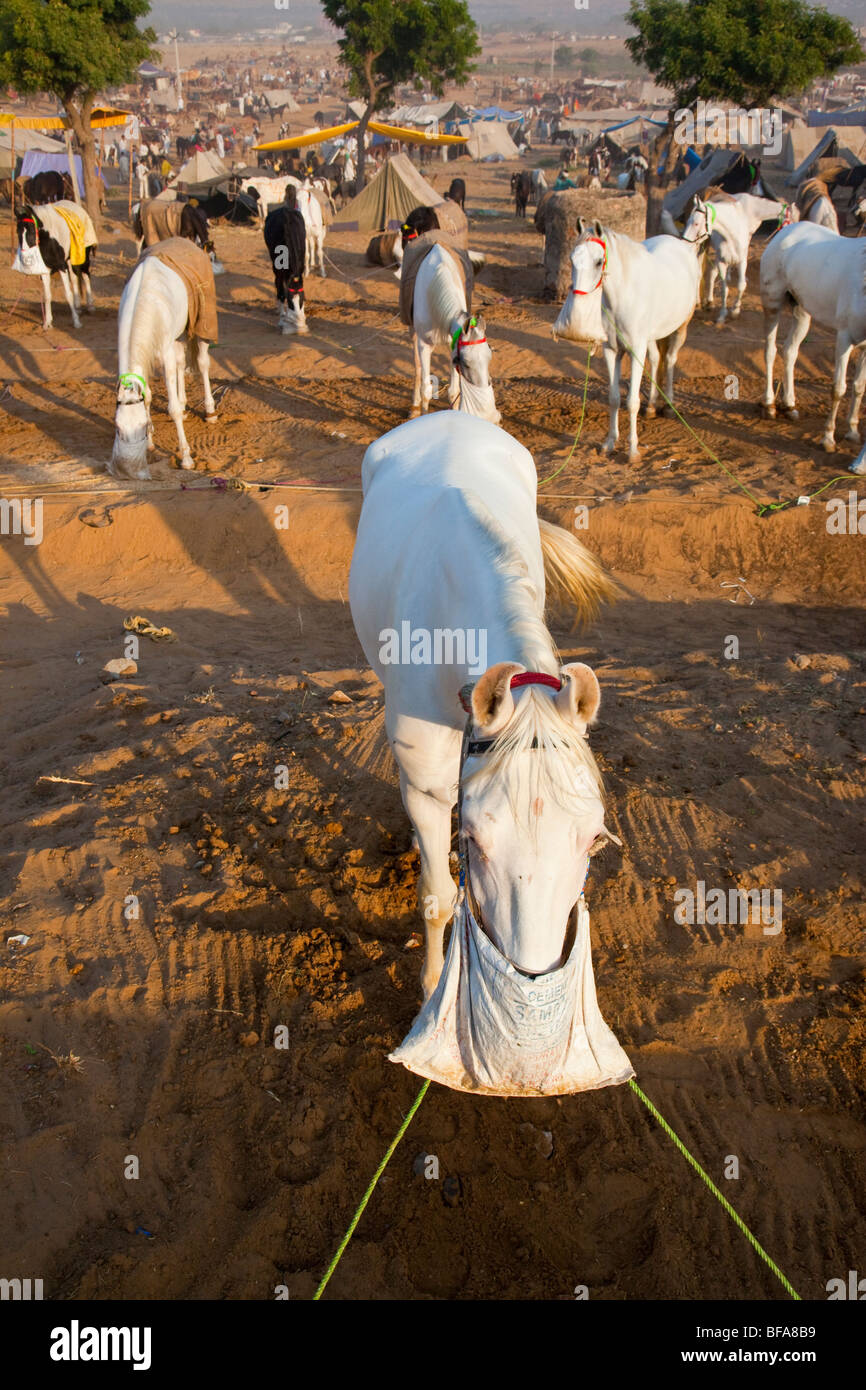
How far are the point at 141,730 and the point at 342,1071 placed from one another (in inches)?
109

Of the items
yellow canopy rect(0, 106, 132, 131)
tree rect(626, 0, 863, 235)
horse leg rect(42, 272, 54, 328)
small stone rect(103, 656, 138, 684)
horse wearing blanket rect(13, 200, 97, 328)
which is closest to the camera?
small stone rect(103, 656, 138, 684)

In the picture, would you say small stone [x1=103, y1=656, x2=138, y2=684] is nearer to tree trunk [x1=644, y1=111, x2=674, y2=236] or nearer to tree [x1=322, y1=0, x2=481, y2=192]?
tree trunk [x1=644, y1=111, x2=674, y2=236]

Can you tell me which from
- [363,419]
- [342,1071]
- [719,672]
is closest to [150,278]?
[363,419]

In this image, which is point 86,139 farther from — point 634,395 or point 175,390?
point 634,395

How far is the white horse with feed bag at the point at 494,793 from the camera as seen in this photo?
2.03m

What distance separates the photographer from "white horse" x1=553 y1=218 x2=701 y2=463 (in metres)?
8.49

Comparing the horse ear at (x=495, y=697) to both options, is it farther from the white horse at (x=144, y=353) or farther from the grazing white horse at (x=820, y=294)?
the grazing white horse at (x=820, y=294)

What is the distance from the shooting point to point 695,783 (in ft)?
15.3

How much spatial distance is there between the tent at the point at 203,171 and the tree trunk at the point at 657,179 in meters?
12.3

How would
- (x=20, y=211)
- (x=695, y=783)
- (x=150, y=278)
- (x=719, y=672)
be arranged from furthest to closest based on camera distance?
1. (x=20, y=211)
2. (x=150, y=278)
3. (x=719, y=672)
4. (x=695, y=783)

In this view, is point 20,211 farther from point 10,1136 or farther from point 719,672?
point 10,1136

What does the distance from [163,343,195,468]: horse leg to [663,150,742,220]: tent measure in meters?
15.7

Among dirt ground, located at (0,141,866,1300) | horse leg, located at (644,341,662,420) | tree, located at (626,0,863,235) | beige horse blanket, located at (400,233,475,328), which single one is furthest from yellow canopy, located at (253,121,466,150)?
dirt ground, located at (0,141,866,1300)

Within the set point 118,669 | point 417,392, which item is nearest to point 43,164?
point 417,392
